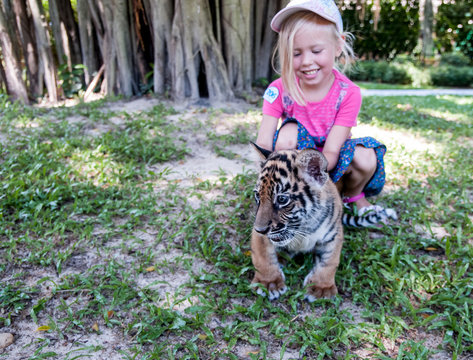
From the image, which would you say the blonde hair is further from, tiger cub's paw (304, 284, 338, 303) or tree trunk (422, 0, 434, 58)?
tree trunk (422, 0, 434, 58)

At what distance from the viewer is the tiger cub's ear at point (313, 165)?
7.34ft

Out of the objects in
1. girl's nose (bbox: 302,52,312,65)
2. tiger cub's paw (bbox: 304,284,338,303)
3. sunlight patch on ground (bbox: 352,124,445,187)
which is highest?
girl's nose (bbox: 302,52,312,65)

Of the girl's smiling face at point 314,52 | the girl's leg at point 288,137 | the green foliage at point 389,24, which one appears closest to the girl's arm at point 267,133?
the girl's leg at point 288,137

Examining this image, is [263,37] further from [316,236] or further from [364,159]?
[316,236]

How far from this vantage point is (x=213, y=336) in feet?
7.43

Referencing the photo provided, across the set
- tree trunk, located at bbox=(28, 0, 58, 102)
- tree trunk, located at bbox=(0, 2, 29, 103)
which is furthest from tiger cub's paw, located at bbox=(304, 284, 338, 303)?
tree trunk, located at bbox=(28, 0, 58, 102)

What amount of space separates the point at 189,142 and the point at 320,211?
303 cm

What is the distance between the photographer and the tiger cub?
7.53 feet

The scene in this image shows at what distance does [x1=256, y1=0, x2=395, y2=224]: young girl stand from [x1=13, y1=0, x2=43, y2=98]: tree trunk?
597cm

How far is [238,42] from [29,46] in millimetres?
4131

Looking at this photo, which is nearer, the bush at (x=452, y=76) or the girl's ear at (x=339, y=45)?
the girl's ear at (x=339, y=45)

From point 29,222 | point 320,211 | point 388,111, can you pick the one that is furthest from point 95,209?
point 388,111

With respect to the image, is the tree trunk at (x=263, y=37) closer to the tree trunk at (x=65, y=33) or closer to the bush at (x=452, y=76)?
the tree trunk at (x=65, y=33)

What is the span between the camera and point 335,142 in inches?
116
